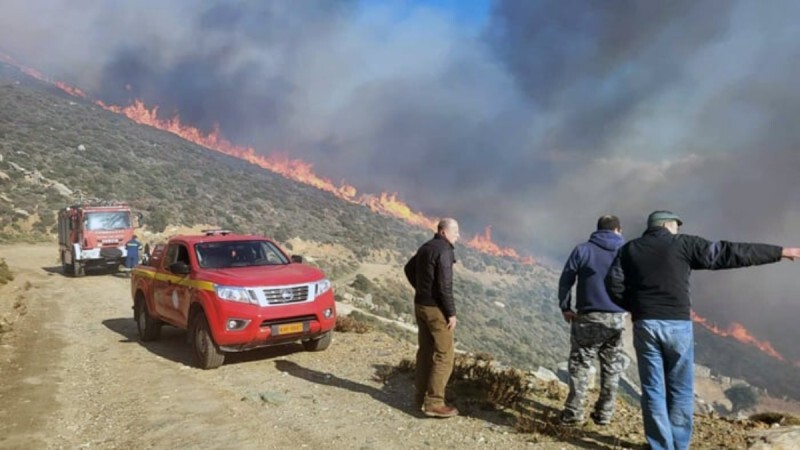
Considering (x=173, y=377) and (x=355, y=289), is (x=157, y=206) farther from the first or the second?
(x=173, y=377)

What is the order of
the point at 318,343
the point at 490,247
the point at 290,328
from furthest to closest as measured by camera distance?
the point at 490,247, the point at 318,343, the point at 290,328

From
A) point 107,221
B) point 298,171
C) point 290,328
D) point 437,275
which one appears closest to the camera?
point 437,275

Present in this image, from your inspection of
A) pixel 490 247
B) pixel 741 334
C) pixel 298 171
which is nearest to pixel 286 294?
pixel 741 334

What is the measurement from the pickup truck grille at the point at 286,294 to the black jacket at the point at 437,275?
2.91 meters

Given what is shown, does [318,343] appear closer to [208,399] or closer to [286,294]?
[286,294]

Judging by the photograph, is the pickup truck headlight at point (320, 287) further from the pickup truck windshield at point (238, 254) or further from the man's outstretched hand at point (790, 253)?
the man's outstretched hand at point (790, 253)

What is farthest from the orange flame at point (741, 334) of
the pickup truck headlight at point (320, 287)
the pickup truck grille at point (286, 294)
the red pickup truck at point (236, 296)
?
the pickup truck grille at point (286, 294)

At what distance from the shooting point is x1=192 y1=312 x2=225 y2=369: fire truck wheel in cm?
816

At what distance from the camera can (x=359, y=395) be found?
23.5 feet

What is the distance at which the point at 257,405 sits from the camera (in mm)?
6793

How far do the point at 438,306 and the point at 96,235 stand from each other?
1998 cm

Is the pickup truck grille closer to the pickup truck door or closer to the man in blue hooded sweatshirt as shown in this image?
the pickup truck door

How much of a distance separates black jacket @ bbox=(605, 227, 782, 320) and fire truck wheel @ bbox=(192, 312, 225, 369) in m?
5.97

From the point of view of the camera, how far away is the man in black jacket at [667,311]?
4477 millimetres
